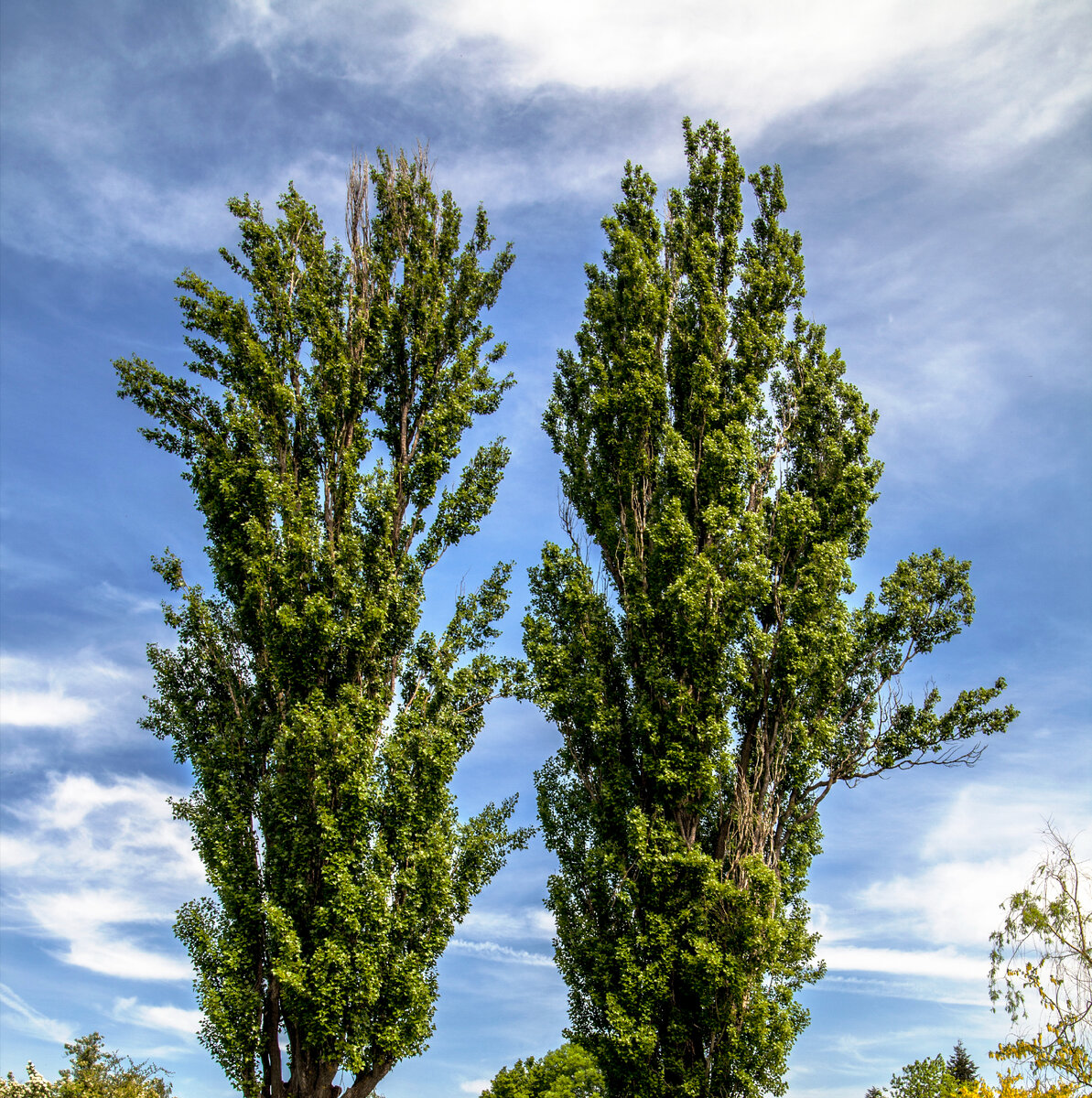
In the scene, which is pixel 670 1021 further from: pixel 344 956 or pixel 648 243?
pixel 648 243

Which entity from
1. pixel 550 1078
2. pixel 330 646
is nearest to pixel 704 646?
pixel 330 646


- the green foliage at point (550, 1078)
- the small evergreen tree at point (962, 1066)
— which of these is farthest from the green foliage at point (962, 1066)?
the green foliage at point (550, 1078)

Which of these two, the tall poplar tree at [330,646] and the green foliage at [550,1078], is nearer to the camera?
the tall poplar tree at [330,646]

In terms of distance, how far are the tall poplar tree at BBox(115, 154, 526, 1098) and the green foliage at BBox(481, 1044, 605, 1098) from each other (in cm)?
1058

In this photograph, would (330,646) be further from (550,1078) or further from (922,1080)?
(922,1080)

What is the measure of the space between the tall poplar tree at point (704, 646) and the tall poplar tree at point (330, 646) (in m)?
1.52

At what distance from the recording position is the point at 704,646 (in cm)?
1188

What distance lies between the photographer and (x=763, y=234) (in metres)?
A: 15.8

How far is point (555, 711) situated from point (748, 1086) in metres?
5.39

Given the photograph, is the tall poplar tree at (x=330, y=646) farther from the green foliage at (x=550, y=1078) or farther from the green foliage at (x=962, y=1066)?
the green foliage at (x=962, y=1066)

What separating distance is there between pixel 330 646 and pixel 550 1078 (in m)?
14.8

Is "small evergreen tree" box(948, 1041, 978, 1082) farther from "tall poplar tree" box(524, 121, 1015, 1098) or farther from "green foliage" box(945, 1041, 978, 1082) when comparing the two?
"tall poplar tree" box(524, 121, 1015, 1098)

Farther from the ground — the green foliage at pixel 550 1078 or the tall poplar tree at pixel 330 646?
the tall poplar tree at pixel 330 646

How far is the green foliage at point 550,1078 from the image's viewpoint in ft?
62.4
